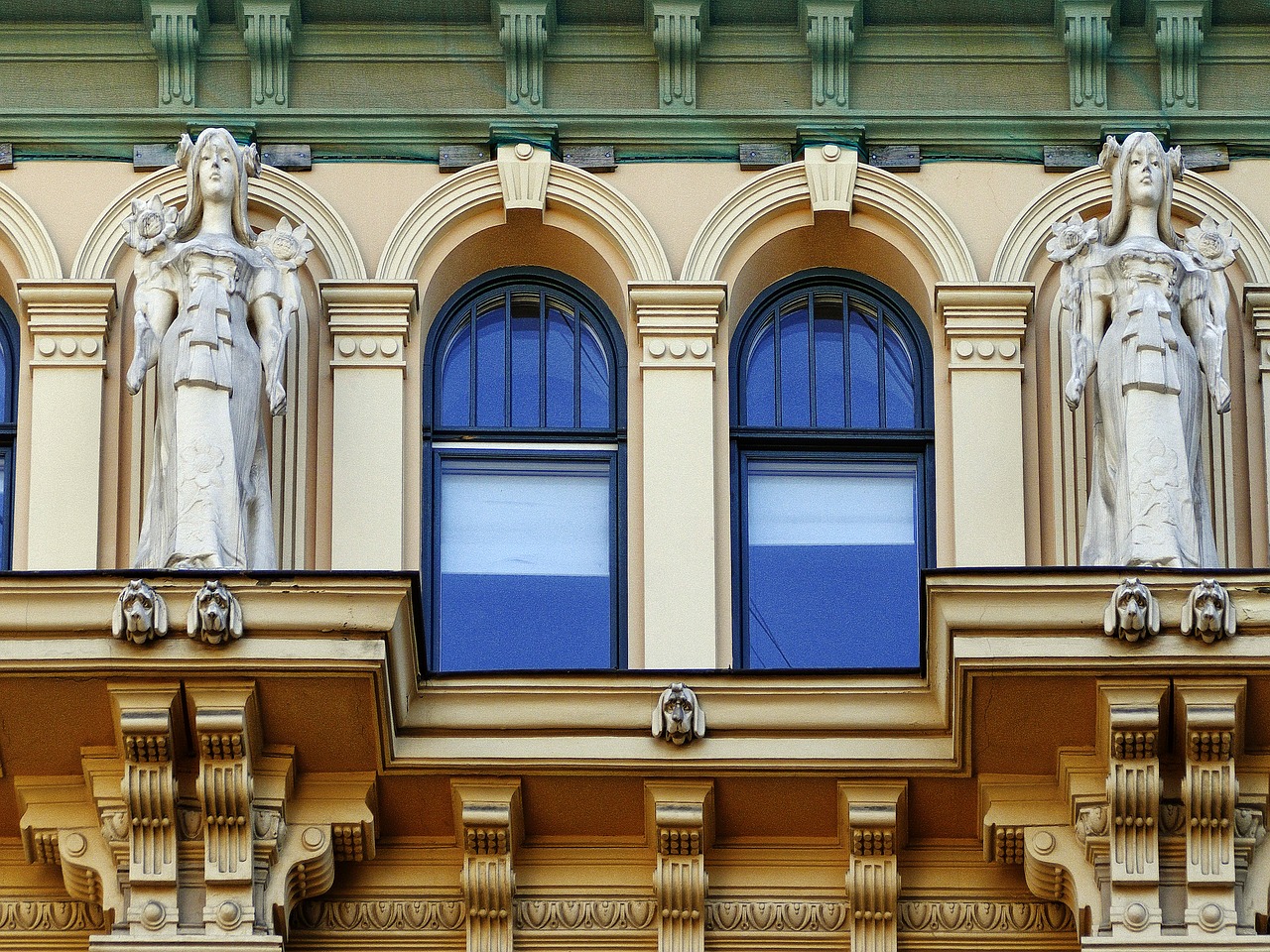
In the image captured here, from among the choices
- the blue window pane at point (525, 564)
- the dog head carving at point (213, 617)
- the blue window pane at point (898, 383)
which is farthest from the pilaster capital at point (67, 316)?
the blue window pane at point (898, 383)

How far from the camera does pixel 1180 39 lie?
21891 mm

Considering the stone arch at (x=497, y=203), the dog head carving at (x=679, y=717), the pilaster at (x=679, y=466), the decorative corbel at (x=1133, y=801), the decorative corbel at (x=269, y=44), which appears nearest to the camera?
the decorative corbel at (x=1133, y=801)

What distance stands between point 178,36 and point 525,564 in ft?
12.0

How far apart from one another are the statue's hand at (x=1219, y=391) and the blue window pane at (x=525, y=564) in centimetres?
340

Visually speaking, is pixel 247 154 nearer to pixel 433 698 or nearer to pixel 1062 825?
pixel 433 698

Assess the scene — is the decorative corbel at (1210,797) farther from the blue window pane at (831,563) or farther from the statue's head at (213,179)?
the statue's head at (213,179)

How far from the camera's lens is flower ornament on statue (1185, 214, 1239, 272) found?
2053 centimetres

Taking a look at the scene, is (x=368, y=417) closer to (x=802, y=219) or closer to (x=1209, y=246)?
(x=802, y=219)

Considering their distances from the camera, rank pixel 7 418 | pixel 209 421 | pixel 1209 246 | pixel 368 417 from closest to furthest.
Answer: pixel 209 421, pixel 1209 246, pixel 368 417, pixel 7 418

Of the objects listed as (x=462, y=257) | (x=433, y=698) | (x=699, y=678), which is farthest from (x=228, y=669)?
(x=462, y=257)

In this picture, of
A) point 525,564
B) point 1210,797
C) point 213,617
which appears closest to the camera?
point 213,617

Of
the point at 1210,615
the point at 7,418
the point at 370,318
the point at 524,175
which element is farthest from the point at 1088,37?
the point at 7,418

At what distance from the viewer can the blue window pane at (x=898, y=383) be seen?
2138 cm

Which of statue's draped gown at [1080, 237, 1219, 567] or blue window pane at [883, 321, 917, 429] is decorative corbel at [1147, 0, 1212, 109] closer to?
statue's draped gown at [1080, 237, 1219, 567]
